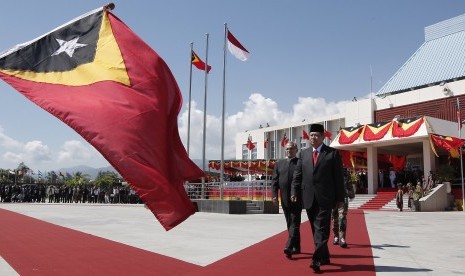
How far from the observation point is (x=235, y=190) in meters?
23.9

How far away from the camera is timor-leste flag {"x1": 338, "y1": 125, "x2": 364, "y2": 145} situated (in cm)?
3078

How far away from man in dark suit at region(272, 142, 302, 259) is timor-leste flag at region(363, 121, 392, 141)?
899 inches

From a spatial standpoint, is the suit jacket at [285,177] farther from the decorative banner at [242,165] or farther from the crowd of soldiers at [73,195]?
the decorative banner at [242,165]

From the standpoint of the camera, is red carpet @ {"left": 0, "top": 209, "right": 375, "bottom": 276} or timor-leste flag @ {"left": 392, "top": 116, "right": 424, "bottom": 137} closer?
red carpet @ {"left": 0, "top": 209, "right": 375, "bottom": 276}

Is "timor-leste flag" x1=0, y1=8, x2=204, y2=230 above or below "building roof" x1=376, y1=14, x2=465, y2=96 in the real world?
below

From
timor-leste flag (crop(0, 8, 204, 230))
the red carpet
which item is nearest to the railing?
the red carpet

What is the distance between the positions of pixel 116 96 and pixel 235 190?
63.2 ft

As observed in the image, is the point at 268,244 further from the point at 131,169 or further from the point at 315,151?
the point at 131,169

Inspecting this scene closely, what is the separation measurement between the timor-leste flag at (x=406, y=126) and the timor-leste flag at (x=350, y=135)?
8.61 ft

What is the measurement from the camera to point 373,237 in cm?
1045

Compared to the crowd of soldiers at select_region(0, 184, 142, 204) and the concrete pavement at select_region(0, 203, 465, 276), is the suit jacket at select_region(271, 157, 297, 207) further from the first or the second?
the crowd of soldiers at select_region(0, 184, 142, 204)

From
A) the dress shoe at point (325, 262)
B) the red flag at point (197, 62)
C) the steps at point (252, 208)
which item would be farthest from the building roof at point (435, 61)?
the dress shoe at point (325, 262)

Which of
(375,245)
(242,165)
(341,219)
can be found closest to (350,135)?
(242,165)

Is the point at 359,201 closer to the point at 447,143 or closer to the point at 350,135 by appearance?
the point at 350,135
